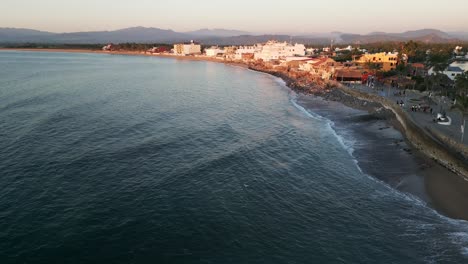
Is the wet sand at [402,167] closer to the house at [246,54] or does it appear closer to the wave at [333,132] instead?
the wave at [333,132]

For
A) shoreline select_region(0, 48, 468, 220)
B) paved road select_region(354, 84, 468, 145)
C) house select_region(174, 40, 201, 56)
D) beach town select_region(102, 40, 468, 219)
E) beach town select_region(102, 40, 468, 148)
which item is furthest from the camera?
house select_region(174, 40, 201, 56)

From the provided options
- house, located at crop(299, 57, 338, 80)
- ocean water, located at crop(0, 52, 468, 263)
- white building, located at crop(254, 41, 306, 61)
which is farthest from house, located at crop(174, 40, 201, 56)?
ocean water, located at crop(0, 52, 468, 263)

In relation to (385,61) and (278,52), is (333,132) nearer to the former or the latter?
(385,61)

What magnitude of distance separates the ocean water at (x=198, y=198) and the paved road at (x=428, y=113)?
6.61 metres

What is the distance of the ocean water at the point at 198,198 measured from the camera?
1391cm

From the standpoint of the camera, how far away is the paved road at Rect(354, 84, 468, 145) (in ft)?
89.5

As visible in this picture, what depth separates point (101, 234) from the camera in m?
14.6

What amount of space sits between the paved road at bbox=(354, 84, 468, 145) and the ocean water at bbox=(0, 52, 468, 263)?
6.61 m

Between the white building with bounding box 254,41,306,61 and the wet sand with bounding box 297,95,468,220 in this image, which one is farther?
the white building with bounding box 254,41,306,61

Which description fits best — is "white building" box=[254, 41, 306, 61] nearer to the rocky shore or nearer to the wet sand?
the rocky shore

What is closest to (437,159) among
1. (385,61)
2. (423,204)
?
(423,204)

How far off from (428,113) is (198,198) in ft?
87.6

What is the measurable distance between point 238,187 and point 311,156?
26.5 feet

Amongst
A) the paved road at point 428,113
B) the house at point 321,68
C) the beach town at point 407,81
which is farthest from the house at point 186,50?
the paved road at point 428,113
